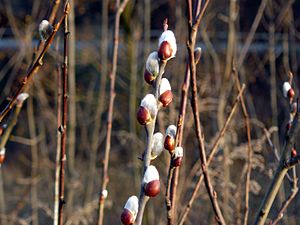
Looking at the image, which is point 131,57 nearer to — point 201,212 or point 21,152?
point 201,212

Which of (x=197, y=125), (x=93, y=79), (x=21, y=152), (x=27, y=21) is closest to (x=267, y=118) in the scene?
(x=93, y=79)

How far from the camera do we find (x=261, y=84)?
697 centimetres

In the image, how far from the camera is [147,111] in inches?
29.7

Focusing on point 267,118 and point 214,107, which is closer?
point 214,107

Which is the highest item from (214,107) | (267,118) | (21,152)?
(214,107)

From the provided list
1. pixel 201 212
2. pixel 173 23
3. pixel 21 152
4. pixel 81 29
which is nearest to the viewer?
pixel 201 212

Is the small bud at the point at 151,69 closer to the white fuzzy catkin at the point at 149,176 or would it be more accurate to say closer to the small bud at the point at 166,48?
the small bud at the point at 166,48

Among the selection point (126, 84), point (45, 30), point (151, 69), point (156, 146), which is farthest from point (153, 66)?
point (126, 84)

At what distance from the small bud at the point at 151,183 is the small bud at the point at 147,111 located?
7cm

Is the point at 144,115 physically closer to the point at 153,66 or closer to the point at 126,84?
the point at 153,66

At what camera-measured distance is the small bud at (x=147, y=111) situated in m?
0.75

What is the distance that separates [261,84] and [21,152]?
3713 mm

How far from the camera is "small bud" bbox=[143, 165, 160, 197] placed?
74 centimetres

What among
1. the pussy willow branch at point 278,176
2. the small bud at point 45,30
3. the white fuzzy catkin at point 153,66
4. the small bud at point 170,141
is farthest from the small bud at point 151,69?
the pussy willow branch at point 278,176
